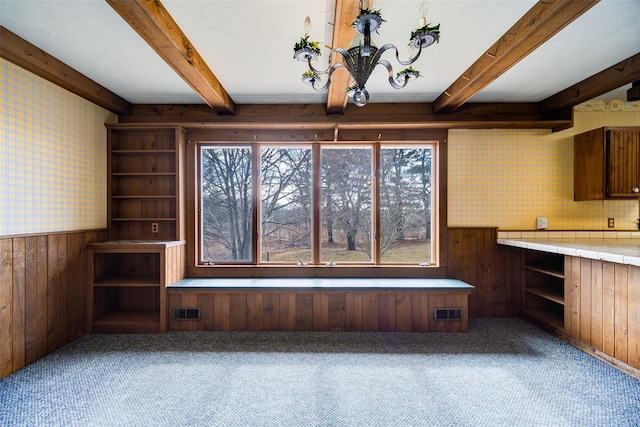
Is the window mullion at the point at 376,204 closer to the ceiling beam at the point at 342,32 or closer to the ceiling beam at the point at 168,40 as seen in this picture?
the ceiling beam at the point at 342,32

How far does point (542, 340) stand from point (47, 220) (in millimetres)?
4890

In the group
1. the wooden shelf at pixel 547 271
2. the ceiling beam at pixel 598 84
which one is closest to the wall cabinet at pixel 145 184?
the wooden shelf at pixel 547 271

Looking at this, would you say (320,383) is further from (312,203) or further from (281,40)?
(281,40)

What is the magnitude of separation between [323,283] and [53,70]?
3162 mm

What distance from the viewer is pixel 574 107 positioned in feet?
11.0

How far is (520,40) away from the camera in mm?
1972

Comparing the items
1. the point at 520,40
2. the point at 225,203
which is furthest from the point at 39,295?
the point at 520,40

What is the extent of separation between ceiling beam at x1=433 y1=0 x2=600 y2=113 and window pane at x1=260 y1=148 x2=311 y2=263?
187 centimetres

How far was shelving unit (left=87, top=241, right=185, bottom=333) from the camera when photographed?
9.91 ft

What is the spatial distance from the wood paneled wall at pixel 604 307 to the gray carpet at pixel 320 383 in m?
0.17

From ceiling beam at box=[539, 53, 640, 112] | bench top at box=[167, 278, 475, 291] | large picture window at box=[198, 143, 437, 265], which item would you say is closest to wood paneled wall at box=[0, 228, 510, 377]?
bench top at box=[167, 278, 475, 291]

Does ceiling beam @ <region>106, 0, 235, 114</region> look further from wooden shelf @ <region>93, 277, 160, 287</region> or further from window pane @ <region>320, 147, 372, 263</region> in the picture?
wooden shelf @ <region>93, 277, 160, 287</region>

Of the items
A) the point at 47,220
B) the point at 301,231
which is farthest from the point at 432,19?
the point at 47,220

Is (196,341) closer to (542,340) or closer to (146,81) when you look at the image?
(146,81)
